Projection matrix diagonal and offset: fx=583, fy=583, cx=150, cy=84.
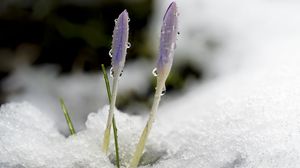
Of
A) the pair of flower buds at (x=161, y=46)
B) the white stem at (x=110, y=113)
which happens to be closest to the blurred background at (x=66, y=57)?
the white stem at (x=110, y=113)

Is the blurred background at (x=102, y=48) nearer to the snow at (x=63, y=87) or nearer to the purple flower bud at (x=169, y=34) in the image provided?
the snow at (x=63, y=87)

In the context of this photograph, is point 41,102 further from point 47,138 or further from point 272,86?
point 272,86

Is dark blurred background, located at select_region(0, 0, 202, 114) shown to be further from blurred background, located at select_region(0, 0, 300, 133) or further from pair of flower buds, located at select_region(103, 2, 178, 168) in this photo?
pair of flower buds, located at select_region(103, 2, 178, 168)

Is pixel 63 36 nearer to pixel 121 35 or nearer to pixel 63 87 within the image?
pixel 63 87

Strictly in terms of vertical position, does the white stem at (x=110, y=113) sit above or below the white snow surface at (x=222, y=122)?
above

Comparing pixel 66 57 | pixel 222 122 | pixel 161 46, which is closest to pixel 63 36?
pixel 66 57

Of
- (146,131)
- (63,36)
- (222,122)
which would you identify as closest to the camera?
(146,131)

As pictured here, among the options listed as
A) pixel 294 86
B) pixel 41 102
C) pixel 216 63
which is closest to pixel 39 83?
pixel 41 102
